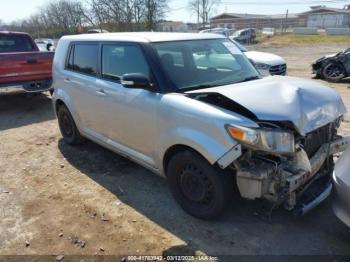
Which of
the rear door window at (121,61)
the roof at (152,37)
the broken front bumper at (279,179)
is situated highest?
the roof at (152,37)

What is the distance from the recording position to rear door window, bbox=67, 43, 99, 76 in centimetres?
442

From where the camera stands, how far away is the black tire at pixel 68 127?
17.4 ft

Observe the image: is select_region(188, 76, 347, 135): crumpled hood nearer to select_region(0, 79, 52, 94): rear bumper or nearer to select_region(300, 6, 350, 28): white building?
select_region(0, 79, 52, 94): rear bumper

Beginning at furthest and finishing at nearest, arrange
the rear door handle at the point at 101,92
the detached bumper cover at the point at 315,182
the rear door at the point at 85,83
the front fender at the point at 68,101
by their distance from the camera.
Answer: the front fender at the point at 68,101
the rear door at the point at 85,83
the rear door handle at the point at 101,92
the detached bumper cover at the point at 315,182

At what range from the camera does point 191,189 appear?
332 centimetres

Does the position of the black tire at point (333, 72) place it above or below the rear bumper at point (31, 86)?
below

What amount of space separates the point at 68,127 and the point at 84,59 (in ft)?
4.45

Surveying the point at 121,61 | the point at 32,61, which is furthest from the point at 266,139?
the point at 32,61

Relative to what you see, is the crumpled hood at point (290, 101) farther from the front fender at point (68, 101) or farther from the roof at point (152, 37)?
the front fender at point (68, 101)

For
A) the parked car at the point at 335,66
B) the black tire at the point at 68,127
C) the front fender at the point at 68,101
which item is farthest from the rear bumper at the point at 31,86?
the parked car at the point at 335,66

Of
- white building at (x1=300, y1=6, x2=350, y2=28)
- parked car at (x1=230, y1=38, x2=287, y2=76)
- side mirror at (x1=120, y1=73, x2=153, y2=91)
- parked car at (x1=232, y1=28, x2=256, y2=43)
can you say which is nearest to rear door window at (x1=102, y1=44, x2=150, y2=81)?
side mirror at (x1=120, y1=73, x2=153, y2=91)

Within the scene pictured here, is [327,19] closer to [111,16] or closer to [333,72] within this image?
[111,16]

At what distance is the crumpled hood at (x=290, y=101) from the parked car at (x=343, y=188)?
386 millimetres

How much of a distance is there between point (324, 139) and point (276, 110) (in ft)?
2.95
